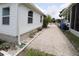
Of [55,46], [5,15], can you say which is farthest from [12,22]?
[55,46]

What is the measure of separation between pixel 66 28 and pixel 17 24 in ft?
33.6

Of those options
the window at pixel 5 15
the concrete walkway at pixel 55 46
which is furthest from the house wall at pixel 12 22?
the concrete walkway at pixel 55 46

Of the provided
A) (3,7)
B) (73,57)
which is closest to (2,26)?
(3,7)

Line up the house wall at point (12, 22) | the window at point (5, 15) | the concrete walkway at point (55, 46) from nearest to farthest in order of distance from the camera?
the concrete walkway at point (55, 46) < the house wall at point (12, 22) < the window at point (5, 15)

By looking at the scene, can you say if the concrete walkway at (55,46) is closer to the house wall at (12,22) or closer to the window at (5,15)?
the house wall at (12,22)

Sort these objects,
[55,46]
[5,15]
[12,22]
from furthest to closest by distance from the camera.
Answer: [5,15]
[12,22]
[55,46]

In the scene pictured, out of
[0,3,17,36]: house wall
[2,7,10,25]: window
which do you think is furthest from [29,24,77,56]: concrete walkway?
[2,7,10,25]: window

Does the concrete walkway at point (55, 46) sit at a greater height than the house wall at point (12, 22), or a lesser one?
lesser

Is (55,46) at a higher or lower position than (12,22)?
lower

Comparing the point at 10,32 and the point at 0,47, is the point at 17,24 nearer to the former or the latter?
the point at 10,32

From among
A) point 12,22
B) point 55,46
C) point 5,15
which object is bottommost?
point 55,46

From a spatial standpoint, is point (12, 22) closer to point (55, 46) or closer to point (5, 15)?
point (5, 15)

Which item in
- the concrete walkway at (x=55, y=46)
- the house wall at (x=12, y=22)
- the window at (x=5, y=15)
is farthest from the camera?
the window at (x=5, y=15)

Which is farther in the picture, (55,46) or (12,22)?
(12,22)
